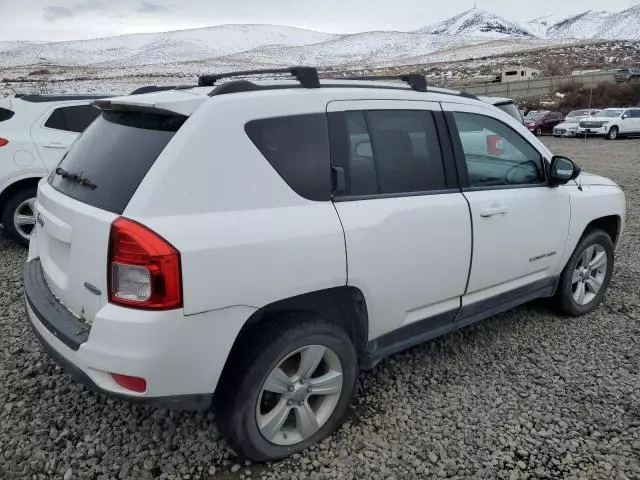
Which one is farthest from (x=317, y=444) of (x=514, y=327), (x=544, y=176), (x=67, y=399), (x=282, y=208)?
(x=544, y=176)

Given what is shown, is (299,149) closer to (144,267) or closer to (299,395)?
(144,267)

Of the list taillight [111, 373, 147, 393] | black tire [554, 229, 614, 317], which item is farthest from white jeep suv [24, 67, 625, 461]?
black tire [554, 229, 614, 317]

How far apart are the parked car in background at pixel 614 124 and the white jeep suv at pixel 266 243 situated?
2529 cm

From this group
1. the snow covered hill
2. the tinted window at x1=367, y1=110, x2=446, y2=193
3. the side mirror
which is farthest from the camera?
the snow covered hill

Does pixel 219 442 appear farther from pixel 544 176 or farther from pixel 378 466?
pixel 544 176

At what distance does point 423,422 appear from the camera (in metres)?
2.88

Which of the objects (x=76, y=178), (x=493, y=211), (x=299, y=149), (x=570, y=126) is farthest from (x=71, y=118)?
(x=570, y=126)

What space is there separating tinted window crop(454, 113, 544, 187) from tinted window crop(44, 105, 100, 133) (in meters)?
4.52

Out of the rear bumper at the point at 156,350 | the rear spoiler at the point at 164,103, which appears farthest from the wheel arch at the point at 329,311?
the rear spoiler at the point at 164,103

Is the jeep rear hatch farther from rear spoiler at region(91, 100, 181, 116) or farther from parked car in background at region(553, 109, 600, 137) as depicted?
parked car in background at region(553, 109, 600, 137)

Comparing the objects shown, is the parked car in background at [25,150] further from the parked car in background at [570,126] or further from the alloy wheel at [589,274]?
the parked car in background at [570,126]

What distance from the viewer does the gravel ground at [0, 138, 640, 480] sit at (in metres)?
2.54

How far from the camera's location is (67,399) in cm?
305

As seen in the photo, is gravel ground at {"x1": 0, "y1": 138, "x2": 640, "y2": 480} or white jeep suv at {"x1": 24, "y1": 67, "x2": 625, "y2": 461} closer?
white jeep suv at {"x1": 24, "y1": 67, "x2": 625, "y2": 461}
